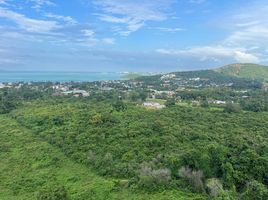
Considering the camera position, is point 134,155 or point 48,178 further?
point 134,155

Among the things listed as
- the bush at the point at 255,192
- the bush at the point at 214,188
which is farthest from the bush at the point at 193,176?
the bush at the point at 255,192

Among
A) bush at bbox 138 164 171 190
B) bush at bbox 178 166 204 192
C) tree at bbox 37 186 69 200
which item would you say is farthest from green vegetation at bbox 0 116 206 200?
bush at bbox 178 166 204 192

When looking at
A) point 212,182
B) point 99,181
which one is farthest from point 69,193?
point 212,182

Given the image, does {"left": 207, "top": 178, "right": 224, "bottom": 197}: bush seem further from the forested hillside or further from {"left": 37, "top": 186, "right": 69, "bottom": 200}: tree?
{"left": 37, "top": 186, "right": 69, "bottom": 200}: tree

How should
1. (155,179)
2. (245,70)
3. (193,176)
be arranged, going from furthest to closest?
(245,70) → (193,176) → (155,179)

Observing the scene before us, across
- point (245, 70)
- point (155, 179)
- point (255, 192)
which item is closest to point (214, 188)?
point (255, 192)

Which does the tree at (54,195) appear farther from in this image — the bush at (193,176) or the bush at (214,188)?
the bush at (214,188)

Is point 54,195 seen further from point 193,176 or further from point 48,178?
point 193,176

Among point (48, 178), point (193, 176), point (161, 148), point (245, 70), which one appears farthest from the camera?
point (245, 70)
